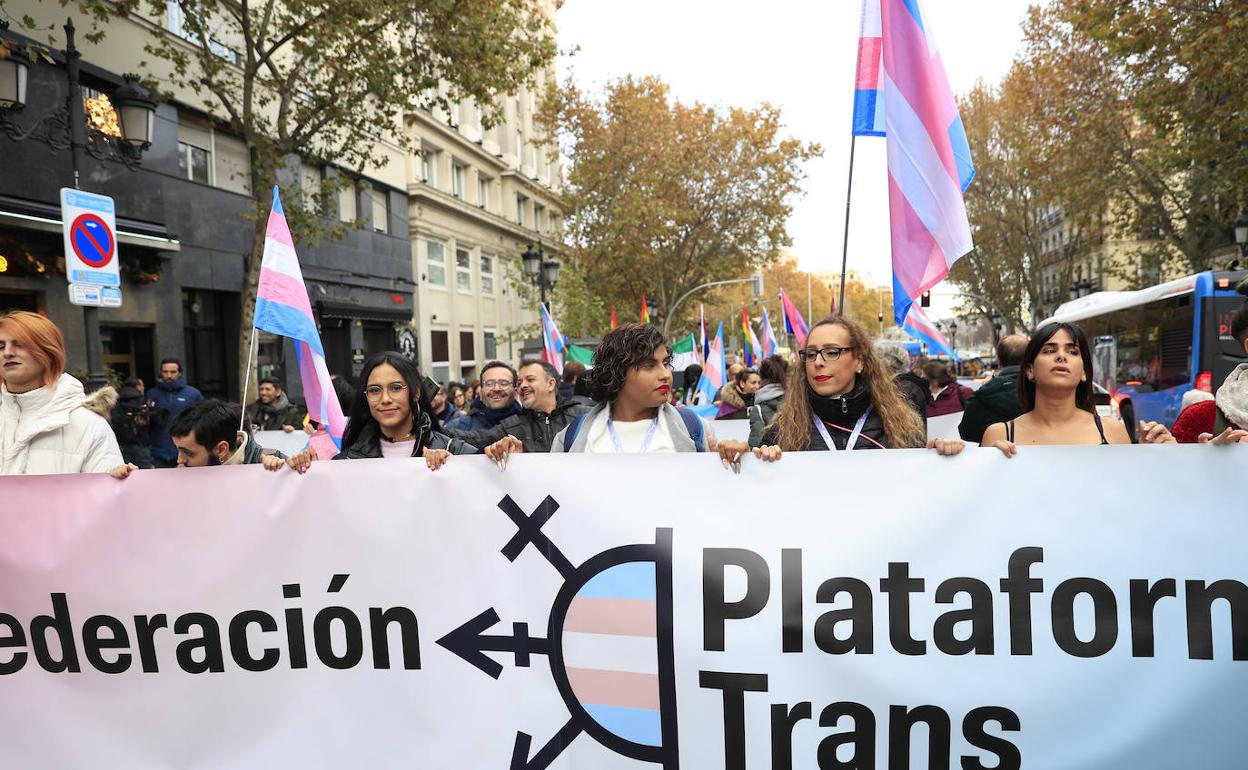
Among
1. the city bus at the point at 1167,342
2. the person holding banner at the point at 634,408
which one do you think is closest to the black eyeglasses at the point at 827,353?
the person holding banner at the point at 634,408

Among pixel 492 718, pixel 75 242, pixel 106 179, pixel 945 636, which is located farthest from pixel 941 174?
pixel 106 179

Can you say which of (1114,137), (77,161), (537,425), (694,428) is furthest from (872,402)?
(1114,137)

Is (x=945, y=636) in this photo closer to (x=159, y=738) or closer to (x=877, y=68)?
(x=159, y=738)

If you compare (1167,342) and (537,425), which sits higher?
(1167,342)

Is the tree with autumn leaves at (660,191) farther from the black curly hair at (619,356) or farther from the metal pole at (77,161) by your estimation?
the black curly hair at (619,356)

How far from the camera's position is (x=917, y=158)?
4.18 meters

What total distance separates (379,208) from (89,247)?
18.8 m

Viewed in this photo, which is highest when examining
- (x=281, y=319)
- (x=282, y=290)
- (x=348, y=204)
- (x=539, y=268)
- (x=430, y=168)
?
(x=430, y=168)

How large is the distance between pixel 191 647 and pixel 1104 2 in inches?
606

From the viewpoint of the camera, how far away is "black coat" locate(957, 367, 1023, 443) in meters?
4.44

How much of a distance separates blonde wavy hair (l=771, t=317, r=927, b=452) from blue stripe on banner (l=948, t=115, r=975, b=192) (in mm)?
1481

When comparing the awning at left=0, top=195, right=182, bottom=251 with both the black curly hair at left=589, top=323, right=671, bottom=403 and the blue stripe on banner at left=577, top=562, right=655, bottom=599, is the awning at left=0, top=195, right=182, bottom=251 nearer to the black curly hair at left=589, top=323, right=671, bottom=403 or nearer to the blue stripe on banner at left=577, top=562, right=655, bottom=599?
the black curly hair at left=589, top=323, right=671, bottom=403

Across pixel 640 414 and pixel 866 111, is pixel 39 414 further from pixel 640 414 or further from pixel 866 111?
pixel 866 111

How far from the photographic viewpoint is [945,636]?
8.72ft
